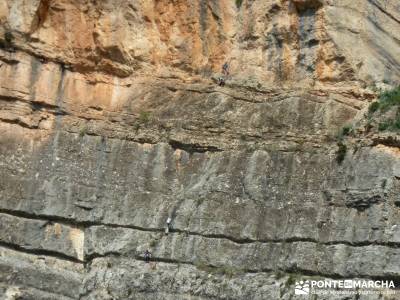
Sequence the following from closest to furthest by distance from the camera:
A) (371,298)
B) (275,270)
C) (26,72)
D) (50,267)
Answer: (371,298)
(275,270)
(50,267)
(26,72)

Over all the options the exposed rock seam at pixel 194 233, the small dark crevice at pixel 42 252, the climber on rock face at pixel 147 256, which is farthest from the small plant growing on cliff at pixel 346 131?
the small dark crevice at pixel 42 252

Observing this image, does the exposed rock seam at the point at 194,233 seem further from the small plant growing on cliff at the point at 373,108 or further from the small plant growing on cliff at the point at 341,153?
the small plant growing on cliff at the point at 373,108

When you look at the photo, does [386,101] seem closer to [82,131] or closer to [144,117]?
[144,117]

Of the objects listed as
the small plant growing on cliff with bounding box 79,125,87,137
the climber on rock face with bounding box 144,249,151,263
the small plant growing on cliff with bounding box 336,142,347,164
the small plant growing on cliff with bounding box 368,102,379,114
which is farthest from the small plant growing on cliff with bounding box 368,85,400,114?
the small plant growing on cliff with bounding box 79,125,87,137

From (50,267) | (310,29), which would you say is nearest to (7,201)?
(50,267)

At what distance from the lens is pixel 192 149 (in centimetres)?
3062

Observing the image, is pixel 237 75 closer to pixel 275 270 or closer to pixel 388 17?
pixel 388 17

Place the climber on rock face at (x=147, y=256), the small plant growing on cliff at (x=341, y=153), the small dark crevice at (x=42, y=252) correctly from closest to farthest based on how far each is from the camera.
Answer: the small plant growing on cliff at (x=341, y=153) → the climber on rock face at (x=147, y=256) → the small dark crevice at (x=42, y=252)

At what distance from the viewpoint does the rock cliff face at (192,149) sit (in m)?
27.5

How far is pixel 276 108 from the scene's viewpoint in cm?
3070

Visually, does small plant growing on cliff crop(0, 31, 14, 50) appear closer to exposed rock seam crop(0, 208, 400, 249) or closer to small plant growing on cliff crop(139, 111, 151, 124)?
small plant growing on cliff crop(139, 111, 151, 124)

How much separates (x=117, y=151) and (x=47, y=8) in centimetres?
574

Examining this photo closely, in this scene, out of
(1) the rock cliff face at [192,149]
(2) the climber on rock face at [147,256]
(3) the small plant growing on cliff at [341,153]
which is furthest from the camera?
(2) the climber on rock face at [147,256]

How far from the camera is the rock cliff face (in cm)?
2752
